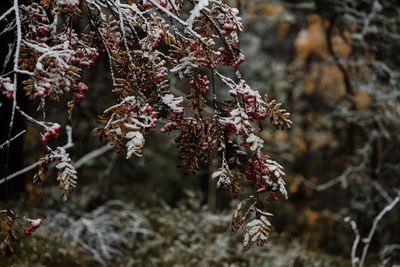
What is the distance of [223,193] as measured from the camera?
12.6m

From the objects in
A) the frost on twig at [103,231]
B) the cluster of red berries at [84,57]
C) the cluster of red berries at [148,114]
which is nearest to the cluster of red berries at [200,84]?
the cluster of red berries at [148,114]

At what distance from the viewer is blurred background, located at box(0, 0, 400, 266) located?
20.3 ft

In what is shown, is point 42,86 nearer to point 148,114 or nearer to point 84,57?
point 84,57

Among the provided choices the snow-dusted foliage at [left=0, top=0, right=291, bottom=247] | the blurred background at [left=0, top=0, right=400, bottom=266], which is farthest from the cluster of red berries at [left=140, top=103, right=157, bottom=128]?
the blurred background at [left=0, top=0, right=400, bottom=266]

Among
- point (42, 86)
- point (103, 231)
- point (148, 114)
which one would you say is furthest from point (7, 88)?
point (103, 231)

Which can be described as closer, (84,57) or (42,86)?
(42,86)

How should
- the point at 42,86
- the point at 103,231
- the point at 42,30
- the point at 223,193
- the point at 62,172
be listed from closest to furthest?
the point at 42,86 → the point at 62,172 → the point at 42,30 → the point at 103,231 → the point at 223,193

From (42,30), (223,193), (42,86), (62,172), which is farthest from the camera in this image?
(223,193)

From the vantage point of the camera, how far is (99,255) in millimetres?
5844

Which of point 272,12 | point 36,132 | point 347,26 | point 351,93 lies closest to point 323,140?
point 272,12

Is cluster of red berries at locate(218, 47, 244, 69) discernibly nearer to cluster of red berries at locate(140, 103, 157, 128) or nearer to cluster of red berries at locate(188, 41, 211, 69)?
cluster of red berries at locate(188, 41, 211, 69)

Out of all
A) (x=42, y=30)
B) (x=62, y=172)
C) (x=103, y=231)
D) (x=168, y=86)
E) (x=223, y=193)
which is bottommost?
(x=223, y=193)

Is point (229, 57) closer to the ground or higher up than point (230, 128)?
higher up

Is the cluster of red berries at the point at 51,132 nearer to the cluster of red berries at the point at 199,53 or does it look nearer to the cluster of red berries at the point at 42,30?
the cluster of red berries at the point at 42,30
